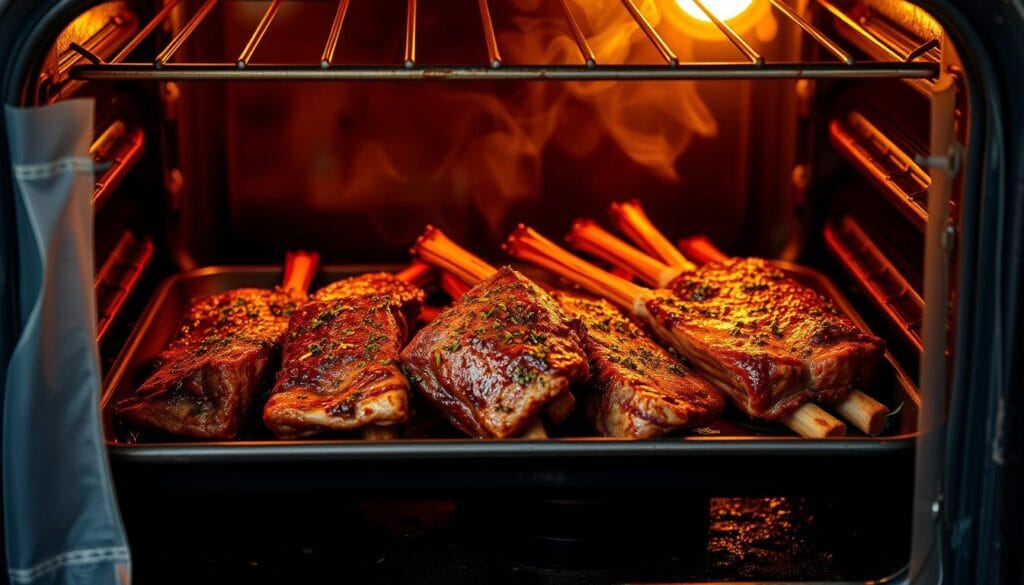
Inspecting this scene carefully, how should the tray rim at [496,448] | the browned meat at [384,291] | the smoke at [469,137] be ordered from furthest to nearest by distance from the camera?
the smoke at [469,137], the browned meat at [384,291], the tray rim at [496,448]

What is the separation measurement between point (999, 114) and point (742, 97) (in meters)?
1.27

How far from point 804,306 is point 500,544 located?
76cm

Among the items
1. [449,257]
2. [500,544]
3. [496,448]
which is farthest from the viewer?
[449,257]

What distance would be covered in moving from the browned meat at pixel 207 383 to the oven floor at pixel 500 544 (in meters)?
0.15

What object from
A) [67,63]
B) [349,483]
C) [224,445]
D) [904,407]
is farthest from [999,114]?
[67,63]

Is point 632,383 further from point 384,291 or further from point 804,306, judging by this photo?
point 384,291

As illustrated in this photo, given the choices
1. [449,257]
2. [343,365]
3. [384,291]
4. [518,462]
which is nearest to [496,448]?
[518,462]

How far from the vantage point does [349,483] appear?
1.96 metres

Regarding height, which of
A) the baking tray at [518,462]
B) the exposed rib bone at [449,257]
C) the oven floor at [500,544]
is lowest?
the oven floor at [500,544]

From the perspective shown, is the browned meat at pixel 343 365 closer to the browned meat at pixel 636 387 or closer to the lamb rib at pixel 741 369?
the browned meat at pixel 636 387

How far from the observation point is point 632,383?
208cm

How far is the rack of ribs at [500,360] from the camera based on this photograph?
2.00m

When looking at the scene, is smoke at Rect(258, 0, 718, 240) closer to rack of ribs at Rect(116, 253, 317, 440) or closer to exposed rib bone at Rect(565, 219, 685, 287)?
exposed rib bone at Rect(565, 219, 685, 287)

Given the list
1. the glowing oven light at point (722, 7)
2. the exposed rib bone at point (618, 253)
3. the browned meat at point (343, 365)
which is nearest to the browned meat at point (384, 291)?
the browned meat at point (343, 365)
